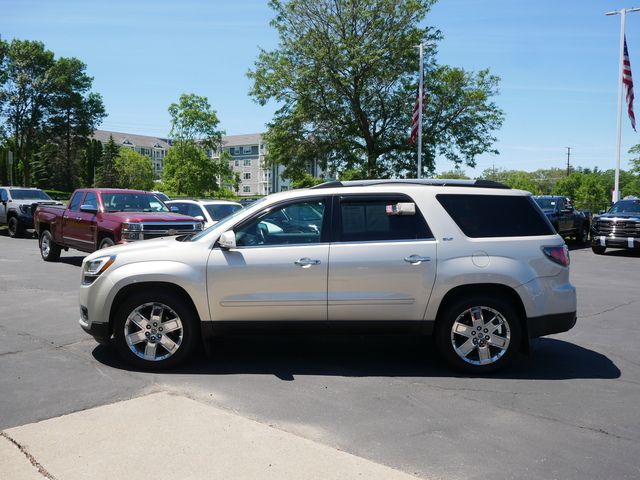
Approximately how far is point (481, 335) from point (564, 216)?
1779 cm

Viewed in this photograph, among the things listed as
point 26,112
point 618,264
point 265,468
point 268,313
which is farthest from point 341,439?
point 26,112

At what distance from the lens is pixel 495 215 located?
18.9ft

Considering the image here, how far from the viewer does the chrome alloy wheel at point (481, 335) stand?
5.57 metres

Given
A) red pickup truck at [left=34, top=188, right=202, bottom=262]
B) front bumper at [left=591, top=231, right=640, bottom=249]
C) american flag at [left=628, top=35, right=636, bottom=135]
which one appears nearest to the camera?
red pickup truck at [left=34, top=188, right=202, bottom=262]

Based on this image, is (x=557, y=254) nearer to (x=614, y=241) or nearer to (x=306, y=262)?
(x=306, y=262)

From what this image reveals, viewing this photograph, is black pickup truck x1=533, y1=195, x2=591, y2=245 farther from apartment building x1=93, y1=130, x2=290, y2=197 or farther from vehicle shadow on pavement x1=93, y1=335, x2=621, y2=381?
apartment building x1=93, y1=130, x2=290, y2=197

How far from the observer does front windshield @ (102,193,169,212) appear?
1309 centimetres

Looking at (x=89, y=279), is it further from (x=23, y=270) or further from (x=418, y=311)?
(x=23, y=270)

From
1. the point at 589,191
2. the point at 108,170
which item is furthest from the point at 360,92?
the point at 589,191

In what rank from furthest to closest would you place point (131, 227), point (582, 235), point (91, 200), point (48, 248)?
point (582, 235)
point (48, 248)
point (91, 200)
point (131, 227)

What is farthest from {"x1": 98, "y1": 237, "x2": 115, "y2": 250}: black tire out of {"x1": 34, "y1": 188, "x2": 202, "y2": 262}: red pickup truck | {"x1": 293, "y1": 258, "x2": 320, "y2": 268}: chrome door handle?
{"x1": 293, "y1": 258, "x2": 320, "y2": 268}: chrome door handle

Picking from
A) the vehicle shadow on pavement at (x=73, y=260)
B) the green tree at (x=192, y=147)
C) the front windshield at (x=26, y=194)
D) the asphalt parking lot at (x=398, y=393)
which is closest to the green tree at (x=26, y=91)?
the green tree at (x=192, y=147)

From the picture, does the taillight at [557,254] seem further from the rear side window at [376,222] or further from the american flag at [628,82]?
the american flag at [628,82]

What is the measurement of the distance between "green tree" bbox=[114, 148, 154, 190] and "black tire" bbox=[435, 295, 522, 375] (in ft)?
303
